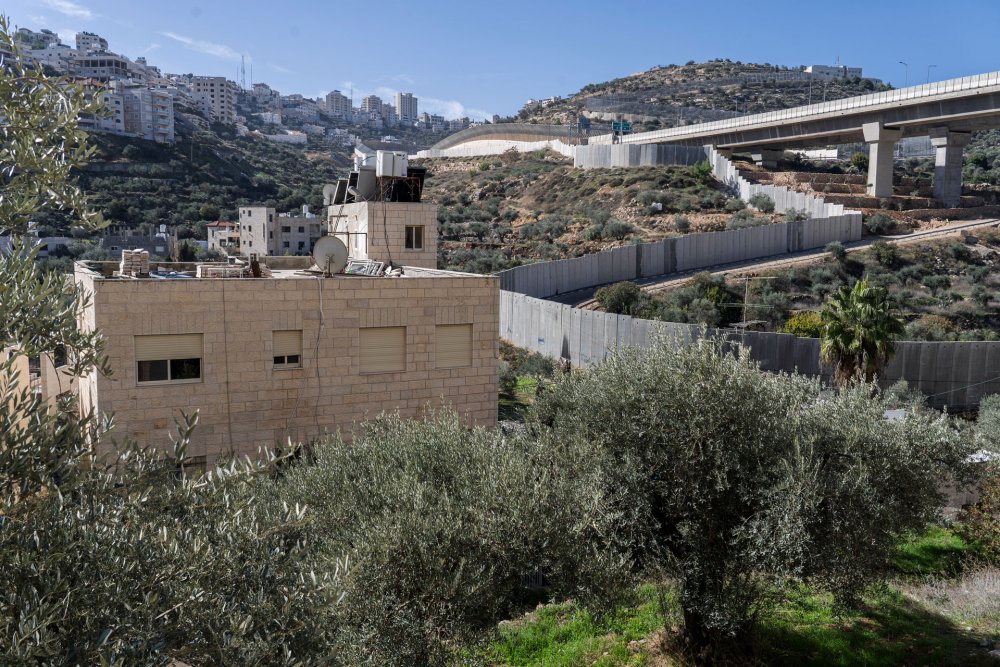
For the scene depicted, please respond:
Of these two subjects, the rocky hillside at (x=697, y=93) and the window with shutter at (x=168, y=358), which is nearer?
the window with shutter at (x=168, y=358)

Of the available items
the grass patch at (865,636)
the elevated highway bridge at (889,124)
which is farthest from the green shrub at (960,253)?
the grass patch at (865,636)

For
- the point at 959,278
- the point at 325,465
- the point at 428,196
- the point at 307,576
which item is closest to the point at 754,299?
the point at 959,278

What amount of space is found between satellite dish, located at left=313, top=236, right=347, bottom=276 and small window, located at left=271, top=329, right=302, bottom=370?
7.05 feet

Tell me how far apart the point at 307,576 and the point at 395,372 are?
11778 mm

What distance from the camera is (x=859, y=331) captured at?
20.8 meters

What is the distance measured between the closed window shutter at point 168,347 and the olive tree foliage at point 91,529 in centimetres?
992

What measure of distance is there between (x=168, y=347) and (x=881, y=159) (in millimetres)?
58420

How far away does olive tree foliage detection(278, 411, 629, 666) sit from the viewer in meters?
7.26

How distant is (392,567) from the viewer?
750cm

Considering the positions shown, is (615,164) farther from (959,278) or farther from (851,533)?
(851,533)

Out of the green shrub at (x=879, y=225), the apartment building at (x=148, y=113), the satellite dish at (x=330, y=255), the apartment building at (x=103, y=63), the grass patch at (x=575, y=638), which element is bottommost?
the grass patch at (x=575, y=638)

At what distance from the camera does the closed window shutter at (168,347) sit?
14.6 meters

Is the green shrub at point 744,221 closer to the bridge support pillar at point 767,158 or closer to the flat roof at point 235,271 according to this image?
the bridge support pillar at point 767,158

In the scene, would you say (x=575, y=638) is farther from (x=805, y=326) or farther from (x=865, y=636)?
(x=805, y=326)
